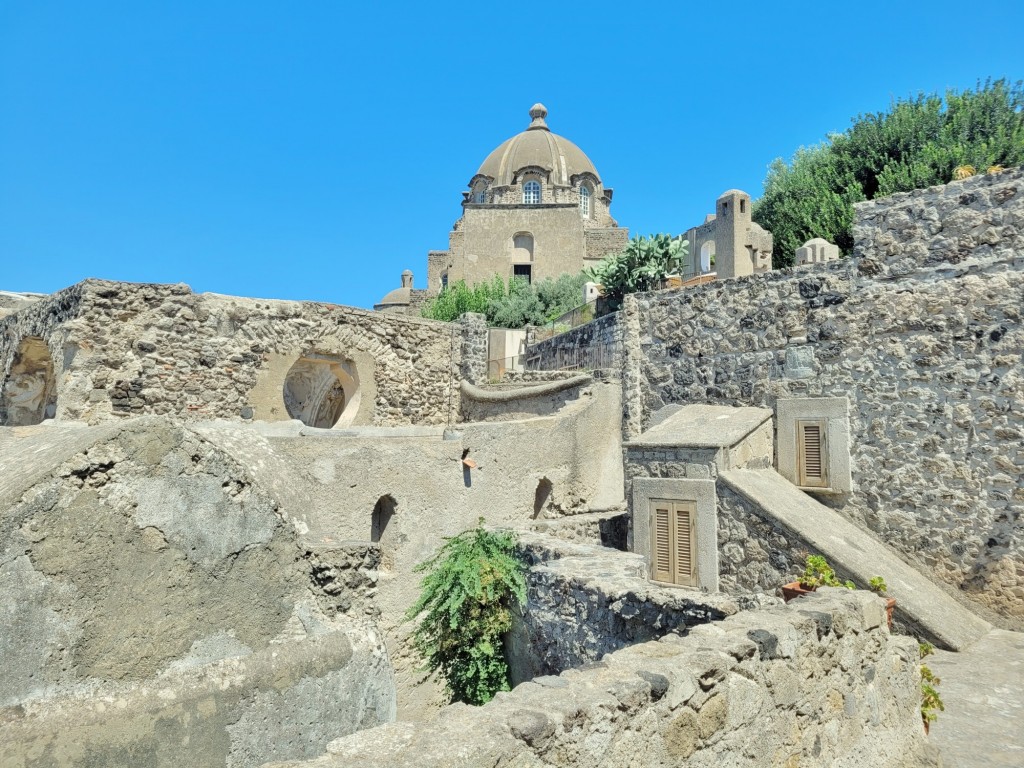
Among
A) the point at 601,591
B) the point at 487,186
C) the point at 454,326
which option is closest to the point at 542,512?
the point at 454,326

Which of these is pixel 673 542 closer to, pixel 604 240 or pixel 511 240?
pixel 511 240

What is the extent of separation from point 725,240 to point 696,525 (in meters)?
10.8

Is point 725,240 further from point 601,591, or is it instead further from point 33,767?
point 33,767

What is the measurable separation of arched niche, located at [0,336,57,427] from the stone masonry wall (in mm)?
10114

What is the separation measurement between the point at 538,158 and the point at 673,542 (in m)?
37.2

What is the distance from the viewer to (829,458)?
936cm

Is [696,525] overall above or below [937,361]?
below

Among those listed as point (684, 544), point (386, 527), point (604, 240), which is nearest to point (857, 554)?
point (684, 544)

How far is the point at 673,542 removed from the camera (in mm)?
8781

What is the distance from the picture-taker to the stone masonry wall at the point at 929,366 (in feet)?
26.4

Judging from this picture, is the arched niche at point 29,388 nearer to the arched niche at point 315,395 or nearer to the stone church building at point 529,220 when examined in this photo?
the arched niche at point 315,395

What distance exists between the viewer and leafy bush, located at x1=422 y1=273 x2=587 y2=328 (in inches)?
1096

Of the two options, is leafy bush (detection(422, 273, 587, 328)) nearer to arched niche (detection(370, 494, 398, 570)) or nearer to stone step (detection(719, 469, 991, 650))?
stone step (detection(719, 469, 991, 650))

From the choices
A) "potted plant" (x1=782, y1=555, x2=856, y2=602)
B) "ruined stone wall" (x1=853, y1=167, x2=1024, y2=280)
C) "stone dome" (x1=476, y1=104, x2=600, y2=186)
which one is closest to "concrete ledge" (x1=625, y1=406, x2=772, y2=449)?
"potted plant" (x1=782, y1=555, x2=856, y2=602)
